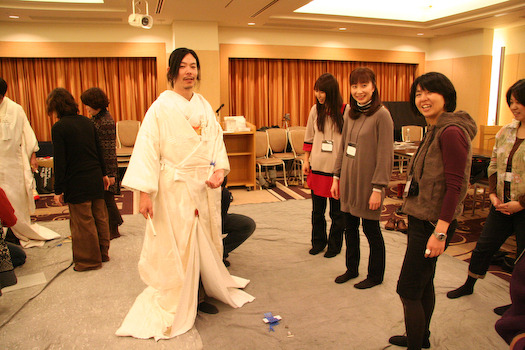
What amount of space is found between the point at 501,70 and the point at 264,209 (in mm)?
6044

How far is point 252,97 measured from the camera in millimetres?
7656

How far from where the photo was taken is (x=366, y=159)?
8.19 ft

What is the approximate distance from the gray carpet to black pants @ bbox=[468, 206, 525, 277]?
0.80 feet

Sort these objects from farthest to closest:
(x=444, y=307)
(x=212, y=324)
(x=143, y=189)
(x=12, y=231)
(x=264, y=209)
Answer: (x=264, y=209) < (x=12, y=231) < (x=444, y=307) < (x=212, y=324) < (x=143, y=189)

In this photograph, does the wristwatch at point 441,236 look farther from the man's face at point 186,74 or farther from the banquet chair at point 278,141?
the banquet chair at point 278,141

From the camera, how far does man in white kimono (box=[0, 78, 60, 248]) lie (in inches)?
134

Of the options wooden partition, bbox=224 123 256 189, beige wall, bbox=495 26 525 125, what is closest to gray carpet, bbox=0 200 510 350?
wooden partition, bbox=224 123 256 189

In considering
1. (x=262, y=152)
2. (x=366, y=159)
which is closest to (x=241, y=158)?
(x=262, y=152)

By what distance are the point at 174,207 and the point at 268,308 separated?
92 cm

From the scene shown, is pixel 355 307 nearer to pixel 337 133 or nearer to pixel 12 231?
pixel 337 133

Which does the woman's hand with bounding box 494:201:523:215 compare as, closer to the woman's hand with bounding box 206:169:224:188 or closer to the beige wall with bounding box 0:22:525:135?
the woman's hand with bounding box 206:169:224:188

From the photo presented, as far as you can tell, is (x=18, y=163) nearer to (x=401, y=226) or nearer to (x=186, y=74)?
(x=186, y=74)

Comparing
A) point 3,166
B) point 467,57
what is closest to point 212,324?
point 3,166

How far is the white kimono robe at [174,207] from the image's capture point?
7.26 feet
